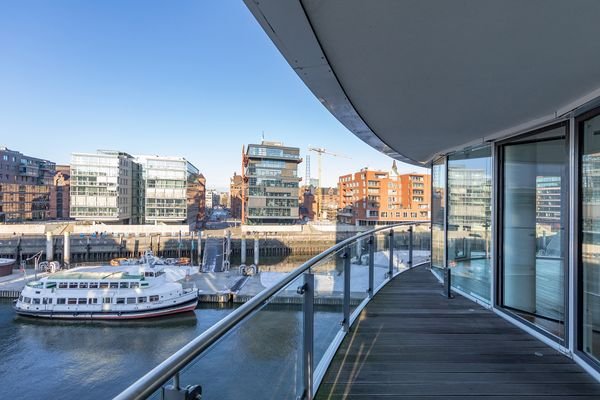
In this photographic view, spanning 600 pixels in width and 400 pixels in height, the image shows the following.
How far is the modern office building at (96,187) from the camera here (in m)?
37.8

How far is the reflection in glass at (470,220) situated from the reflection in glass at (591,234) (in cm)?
149

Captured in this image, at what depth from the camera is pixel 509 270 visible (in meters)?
3.88

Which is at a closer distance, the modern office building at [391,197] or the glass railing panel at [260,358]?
the glass railing panel at [260,358]

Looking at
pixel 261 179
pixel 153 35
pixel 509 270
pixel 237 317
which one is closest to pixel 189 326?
pixel 153 35

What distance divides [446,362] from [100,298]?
17.3 m

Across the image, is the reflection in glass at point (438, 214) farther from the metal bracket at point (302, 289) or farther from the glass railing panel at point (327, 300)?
the metal bracket at point (302, 289)

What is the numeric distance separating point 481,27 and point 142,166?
173 ft

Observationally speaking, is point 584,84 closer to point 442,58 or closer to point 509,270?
point 442,58

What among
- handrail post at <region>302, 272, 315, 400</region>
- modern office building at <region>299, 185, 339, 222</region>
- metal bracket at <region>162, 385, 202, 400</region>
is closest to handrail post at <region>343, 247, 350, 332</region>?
handrail post at <region>302, 272, 315, 400</region>

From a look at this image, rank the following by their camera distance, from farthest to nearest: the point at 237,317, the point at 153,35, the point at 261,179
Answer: the point at 261,179 < the point at 153,35 < the point at 237,317

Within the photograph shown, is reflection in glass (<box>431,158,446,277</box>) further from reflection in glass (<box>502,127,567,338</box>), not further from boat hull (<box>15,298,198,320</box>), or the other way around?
boat hull (<box>15,298,198,320</box>)

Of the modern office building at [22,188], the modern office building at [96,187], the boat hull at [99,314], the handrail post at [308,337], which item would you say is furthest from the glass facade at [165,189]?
the handrail post at [308,337]

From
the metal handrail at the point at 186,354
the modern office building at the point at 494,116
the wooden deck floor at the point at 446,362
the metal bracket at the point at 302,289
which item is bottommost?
the wooden deck floor at the point at 446,362

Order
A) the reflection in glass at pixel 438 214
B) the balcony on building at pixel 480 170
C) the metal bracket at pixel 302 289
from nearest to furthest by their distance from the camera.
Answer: the balcony on building at pixel 480 170 < the metal bracket at pixel 302 289 < the reflection in glass at pixel 438 214
